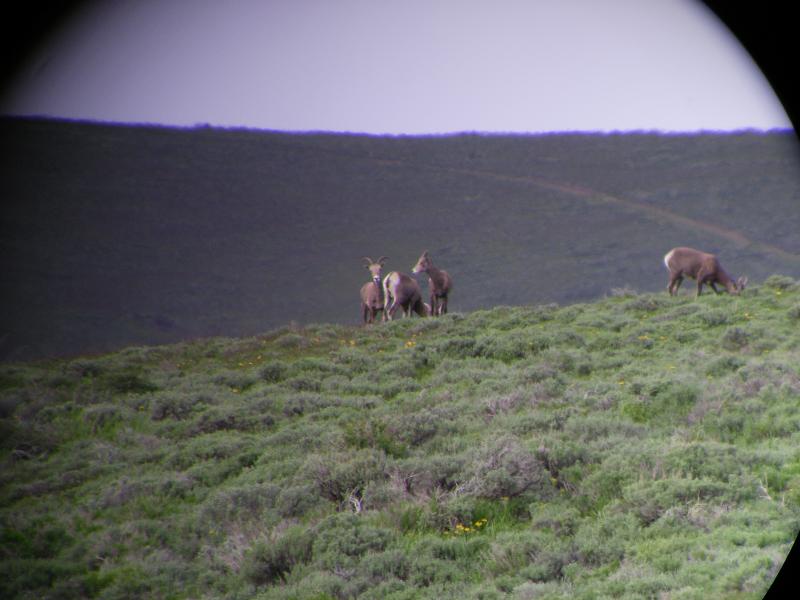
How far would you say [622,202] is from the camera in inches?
376

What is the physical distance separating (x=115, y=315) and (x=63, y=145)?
1.75 meters

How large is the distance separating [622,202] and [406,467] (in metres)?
4.61

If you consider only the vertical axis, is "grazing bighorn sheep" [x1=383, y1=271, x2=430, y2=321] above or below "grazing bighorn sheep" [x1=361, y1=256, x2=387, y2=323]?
below

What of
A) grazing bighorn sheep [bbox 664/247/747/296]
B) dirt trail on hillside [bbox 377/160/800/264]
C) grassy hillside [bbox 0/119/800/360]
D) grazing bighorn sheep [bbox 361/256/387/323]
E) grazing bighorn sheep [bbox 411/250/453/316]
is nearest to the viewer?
grassy hillside [bbox 0/119/800/360]

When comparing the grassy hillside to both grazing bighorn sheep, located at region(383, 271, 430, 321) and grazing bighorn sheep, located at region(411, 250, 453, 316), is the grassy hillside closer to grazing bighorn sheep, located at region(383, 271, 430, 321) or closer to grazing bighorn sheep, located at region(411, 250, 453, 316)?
grazing bighorn sheep, located at region(411, 250, 453, 316)

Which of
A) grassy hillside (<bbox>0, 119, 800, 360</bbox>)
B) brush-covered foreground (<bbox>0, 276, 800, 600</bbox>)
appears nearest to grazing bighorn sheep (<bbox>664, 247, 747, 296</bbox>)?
grassy hillside (<bbox>0, 119, 800, 360</bbox>)

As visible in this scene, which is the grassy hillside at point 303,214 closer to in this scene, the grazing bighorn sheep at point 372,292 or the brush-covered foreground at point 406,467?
the grazing bighorn sheep at point 372,292

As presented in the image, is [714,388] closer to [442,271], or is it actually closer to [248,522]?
[442,271]

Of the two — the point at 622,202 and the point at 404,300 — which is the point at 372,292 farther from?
the point at 404,300

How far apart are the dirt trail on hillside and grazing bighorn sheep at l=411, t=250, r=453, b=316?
3.67 ft

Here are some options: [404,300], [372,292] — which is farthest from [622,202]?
[404,300]

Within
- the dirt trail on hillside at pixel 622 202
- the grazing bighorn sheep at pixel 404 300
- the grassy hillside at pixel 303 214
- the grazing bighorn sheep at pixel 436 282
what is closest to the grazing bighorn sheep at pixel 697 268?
the dirt trail on hillside at pixel 622 202

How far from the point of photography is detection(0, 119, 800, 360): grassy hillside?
25.1ft

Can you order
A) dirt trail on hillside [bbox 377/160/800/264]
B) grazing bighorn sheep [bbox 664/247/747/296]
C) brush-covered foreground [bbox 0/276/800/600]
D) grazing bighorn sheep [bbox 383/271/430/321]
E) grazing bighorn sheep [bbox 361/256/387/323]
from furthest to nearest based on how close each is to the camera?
grazing bighorn sheep [bbox 383/271/430/321] < grazing bighorn sheep [bbox 664/247/747/296] < grazing bighorn sheep [bbox 361/256/387/323] < dirt trail on hillside [bbox 377/160/800/264] < brush-covered foreground [bbox 0/276/800/600]
